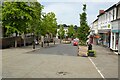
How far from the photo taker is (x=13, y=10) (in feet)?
138

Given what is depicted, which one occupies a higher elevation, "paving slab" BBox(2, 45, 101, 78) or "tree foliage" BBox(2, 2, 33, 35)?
"tree foliage" BBox(2, 2, 33, 35)

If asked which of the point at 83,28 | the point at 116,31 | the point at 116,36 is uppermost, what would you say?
the point at 83,28

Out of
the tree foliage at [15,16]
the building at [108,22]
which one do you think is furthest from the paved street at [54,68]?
the building at [108,22]

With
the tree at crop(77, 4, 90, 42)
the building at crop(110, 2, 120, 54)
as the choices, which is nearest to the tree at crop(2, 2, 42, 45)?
the tree at crop(77, 4, 90, 42)

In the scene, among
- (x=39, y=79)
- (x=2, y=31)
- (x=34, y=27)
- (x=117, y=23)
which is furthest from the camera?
(x=34, y=27)

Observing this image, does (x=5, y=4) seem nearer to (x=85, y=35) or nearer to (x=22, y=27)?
(x=22, y=27)

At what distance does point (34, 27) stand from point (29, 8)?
51.6 feet

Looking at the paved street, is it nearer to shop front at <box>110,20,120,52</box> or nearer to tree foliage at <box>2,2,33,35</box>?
shop front at <box>110,20,120,52</box>

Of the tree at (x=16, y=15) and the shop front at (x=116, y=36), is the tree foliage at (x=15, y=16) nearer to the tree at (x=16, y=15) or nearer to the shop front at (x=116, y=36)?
the tree at (x=16, y=15)

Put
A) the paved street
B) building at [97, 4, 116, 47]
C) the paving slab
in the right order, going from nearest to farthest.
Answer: the paving slab
the paved street
building at [97, 4, 116, 47]

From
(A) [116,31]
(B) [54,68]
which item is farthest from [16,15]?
(B) [54,68]

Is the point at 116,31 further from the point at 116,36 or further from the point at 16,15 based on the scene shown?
the point at 16,15

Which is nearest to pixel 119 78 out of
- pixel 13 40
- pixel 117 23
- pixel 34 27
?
pixel 117 23

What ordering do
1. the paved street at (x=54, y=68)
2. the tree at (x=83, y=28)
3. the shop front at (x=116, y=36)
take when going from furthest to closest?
1. the tree at (x=83, y=28)
2. the shop front at (x=116, y=36)
3. the paved street at (x=54, y=68)
